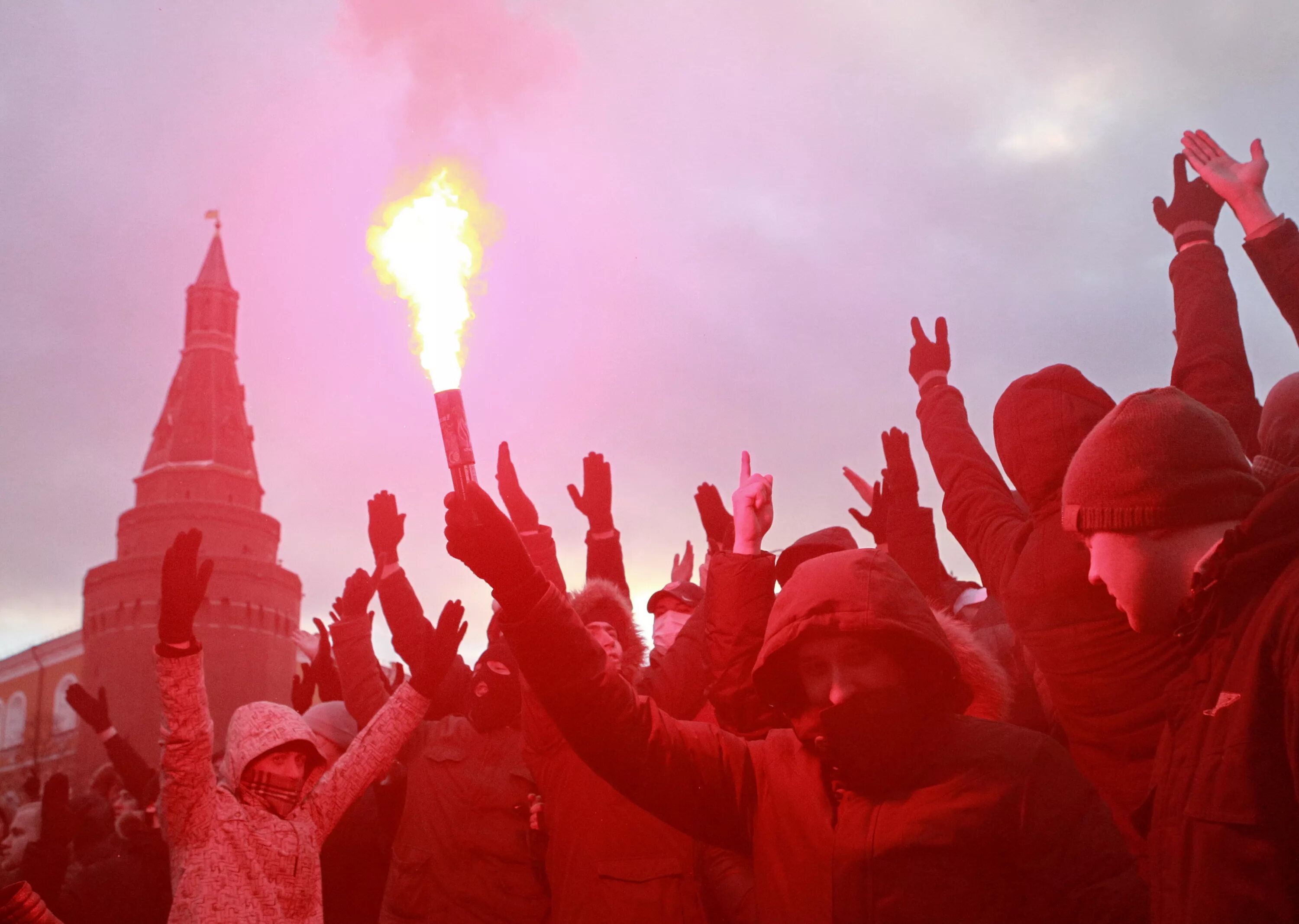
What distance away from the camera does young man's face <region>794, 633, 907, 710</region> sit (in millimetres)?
2338

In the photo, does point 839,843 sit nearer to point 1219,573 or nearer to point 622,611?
point 1219,573

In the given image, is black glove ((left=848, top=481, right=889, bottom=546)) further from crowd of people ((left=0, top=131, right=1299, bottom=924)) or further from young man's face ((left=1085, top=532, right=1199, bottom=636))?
young man's face ((left=1085, top=532, right=1199, bottom=636))

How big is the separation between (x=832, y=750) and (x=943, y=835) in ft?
0.90

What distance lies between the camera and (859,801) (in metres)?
2.24

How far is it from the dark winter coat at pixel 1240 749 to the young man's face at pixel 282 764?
10.2ft

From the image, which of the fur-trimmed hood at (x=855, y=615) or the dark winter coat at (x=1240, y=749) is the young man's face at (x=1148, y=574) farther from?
the fur-trimmed hood at (x=855, y=615)

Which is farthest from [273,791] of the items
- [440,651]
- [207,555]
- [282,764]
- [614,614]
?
[207,555]

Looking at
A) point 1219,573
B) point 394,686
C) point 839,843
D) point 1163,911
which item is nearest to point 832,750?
point 839,843

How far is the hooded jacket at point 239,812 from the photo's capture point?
3.44m

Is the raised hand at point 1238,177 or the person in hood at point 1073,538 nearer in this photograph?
the person in hood at point 1073,538

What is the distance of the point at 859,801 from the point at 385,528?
3.97 meters

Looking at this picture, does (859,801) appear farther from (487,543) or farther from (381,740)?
(381,740)

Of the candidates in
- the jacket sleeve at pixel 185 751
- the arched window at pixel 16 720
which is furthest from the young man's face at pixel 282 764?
the arched window at pixel 16 720

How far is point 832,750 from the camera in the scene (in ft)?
7.34
